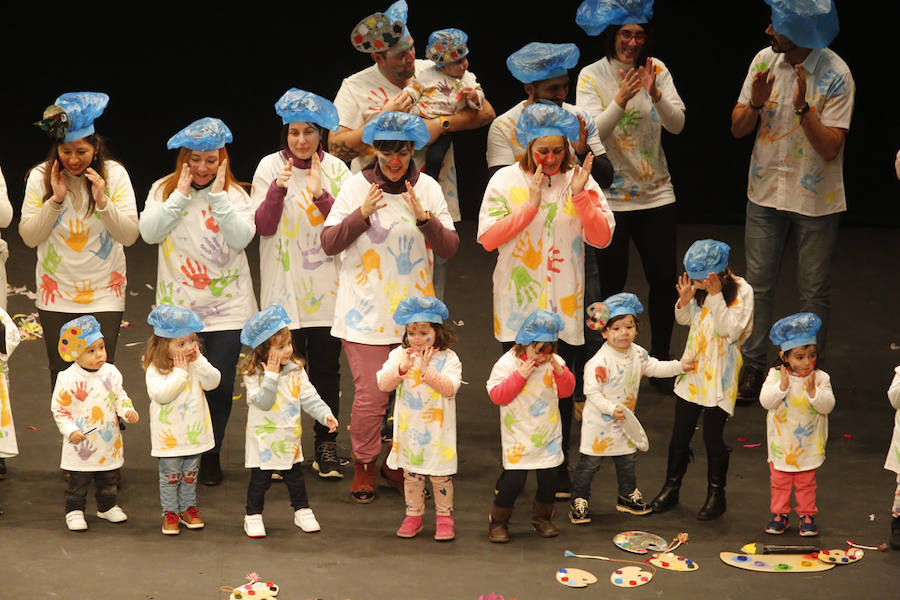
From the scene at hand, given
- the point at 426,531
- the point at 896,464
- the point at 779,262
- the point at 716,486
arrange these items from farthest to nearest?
the point at 779,262
the point at 716,486
the point at 426,531
the point at 896,464

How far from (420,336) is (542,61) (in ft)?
4.04

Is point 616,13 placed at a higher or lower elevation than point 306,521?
higher

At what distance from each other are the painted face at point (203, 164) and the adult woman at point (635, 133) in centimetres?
170

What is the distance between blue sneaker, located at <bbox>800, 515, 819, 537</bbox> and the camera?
15.6 feet

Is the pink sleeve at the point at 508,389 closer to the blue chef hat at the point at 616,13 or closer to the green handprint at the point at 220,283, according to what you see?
the green handprint at the point at 220,283

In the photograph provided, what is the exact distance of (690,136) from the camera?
30.9ft

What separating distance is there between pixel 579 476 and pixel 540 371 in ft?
1.56

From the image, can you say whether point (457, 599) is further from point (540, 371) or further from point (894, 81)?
point (894, 81)

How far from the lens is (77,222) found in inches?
202

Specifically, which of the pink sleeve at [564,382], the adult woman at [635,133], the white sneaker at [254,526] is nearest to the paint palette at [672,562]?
the pink sleeve at [564,382]

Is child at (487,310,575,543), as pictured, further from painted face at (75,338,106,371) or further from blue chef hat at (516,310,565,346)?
painted face at (75,338,106,371)

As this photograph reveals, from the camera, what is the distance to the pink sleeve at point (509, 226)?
485 cm

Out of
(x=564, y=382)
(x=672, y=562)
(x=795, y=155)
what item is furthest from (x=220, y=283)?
(x=795, y=155)

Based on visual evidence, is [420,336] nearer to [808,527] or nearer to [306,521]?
[306,521]
